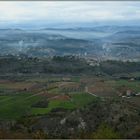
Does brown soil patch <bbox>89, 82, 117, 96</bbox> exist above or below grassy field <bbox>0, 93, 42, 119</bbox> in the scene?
below

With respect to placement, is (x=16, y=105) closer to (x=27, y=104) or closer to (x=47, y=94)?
(x=27, y=104)

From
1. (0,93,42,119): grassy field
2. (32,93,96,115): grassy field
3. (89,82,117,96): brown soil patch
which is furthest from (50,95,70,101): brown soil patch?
(89,82,117,96): brown soil patch

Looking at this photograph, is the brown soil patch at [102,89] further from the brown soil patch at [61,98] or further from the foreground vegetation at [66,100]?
the brown soil patch at [61,98]

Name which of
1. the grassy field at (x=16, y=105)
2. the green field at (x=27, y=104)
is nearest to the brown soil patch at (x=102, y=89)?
the green field at (x=27, y=104)

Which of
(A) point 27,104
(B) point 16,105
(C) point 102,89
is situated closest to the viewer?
(B) point 16,105

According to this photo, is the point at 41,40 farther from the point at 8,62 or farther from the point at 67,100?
the point at 67,100

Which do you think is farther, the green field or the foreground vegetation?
the green field

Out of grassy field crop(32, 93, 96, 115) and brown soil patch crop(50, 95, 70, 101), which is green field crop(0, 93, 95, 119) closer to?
grassy field crop(32, 93, 96, 115)

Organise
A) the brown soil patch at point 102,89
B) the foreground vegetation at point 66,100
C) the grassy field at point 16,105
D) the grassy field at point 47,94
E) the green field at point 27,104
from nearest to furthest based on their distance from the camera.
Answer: the foreground vegetation at point 66,100 → the grassy field at point 16,105 → the green field at point 27,104 → the grassy field at point 47,94 → the brown soil patch at point 102,89

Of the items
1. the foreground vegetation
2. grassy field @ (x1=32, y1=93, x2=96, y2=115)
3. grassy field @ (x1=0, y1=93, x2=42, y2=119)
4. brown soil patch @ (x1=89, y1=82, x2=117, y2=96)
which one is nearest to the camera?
the foreground vegetation

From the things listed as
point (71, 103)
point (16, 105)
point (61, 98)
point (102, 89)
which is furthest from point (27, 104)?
point (102, 89)

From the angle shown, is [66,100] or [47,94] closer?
[66,100]

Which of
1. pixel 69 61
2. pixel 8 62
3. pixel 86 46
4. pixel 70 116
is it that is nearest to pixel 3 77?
pixel 8 62

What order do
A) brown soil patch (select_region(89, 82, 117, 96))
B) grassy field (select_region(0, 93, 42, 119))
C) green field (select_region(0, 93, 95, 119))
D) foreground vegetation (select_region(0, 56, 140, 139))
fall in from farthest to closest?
brown soil patch (select_region(89, 82, 117, 96)), green field (select_region(0, 93, 95, 119)), grassy field (select_region(0, 93, 42, 119)), foreground vegetation (select_region(0, 56, 140, 139))
